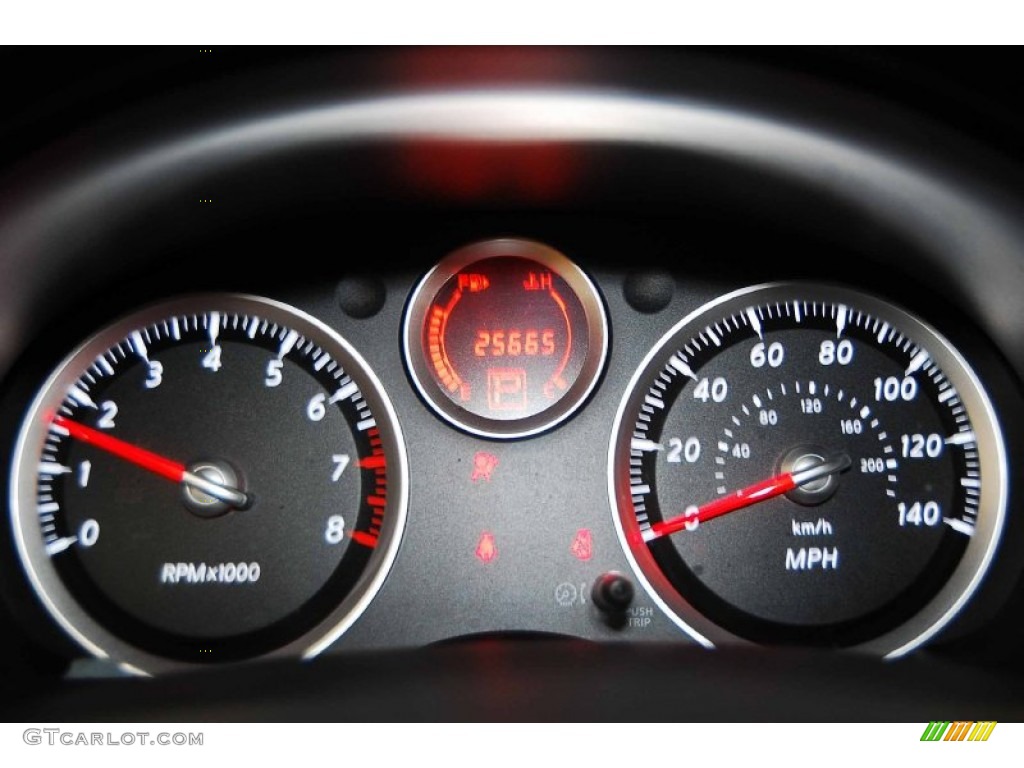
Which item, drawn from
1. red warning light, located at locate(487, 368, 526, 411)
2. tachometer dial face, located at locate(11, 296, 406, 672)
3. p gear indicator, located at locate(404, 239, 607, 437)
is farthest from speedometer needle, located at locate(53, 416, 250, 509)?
red warning light, located at locate(487, 368, 526, 411)

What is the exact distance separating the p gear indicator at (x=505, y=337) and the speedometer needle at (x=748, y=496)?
31cm

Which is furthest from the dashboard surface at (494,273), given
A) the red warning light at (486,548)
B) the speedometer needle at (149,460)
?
the speedometer needle at (149,460)

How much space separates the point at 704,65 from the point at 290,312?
37.7 inches

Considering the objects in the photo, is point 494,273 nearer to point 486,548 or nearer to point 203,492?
point 486,548

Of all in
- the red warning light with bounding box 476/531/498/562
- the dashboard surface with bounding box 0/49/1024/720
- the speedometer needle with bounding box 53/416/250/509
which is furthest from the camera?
the red warning light with bounding box 476/531/498/562

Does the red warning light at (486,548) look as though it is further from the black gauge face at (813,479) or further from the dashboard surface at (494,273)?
the black gauge face at (813,479)

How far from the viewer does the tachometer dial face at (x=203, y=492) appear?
2.17 meters

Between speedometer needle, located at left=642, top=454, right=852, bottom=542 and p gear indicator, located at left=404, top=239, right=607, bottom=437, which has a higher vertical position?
p gear indicator, located at left=404, top=239, right=607, bottom=437

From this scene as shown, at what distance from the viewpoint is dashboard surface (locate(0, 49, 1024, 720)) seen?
1.69 meters

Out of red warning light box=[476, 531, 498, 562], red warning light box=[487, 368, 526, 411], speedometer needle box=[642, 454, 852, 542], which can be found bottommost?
red warning light box=[476, 531, 498, 562]

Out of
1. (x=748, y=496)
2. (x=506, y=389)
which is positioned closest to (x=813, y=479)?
(x=748, y=496)

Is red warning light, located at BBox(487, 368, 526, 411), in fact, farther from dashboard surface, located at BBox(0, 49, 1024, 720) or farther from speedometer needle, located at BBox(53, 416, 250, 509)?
speedometer needle, located at BBox(53, 416, 250, 509)

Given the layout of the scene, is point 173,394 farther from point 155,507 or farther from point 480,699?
point 480,699

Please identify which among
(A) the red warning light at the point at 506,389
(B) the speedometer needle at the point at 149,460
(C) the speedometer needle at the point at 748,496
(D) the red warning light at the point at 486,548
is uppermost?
(A) the red warning light at the point at 506,389
